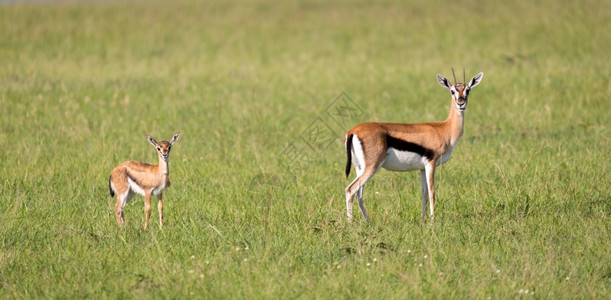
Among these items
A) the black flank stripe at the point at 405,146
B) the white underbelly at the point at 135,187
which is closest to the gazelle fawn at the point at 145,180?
the white underbelly at the point at 135,187

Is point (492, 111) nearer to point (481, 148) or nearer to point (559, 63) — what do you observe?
point (481, 148)

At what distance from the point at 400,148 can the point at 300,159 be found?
272 cm

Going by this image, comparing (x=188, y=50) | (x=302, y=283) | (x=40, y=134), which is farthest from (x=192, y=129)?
(x=188, y=50)

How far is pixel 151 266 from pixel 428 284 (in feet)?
6.94

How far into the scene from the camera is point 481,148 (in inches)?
415

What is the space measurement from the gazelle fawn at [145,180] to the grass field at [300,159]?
25cm

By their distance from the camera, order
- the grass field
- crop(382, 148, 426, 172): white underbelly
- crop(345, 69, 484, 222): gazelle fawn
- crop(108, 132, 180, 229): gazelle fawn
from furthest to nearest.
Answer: crop(382, 148, 426, 172): white underbelly → crop(345, 69, 484, 222): gazelle fawn → crop(108, 132, 180, 229): gazelle fawn → the grass field

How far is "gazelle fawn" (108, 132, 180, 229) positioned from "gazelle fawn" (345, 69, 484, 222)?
1696mm

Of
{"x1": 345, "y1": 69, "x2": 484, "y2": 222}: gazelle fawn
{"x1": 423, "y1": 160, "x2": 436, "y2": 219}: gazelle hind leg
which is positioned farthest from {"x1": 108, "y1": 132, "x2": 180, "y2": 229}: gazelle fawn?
{"x1": 423, "y1": 160, "x2": 436, "y2": 219}: gazelle hind leg

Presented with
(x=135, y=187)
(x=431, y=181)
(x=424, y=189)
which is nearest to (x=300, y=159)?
(x=424, y=189)

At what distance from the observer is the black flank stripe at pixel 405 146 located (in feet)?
25.0

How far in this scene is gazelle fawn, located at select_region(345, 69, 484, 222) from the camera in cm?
752

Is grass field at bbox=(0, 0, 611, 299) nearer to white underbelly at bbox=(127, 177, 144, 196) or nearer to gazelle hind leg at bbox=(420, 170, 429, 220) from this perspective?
gazelle hind leg at bbox=(420, 170, 429, 220)

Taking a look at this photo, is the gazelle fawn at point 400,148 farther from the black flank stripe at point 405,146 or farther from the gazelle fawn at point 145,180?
the gazelle fawn at point 145,180
